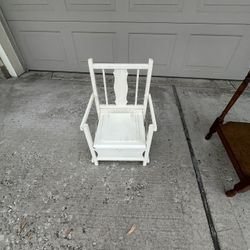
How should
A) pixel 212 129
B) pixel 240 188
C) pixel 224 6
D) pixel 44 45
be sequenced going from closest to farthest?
1. pixel 240 188
2. pixel 212 129
3. pixel 224 6
4. pixel 44 45

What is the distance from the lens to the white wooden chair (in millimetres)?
1186

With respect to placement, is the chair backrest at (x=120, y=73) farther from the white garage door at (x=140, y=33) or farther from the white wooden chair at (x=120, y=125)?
the white garage door at (x=140, y=33)

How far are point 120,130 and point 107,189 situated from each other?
475 mm

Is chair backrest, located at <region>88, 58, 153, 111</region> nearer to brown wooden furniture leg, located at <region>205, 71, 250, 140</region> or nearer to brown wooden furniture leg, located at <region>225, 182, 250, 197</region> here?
brown wooden furniture leg, located at <region>205, 71, 250, 140</region>

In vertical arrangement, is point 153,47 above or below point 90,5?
below

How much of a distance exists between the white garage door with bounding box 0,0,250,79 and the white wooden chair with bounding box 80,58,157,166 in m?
0.95

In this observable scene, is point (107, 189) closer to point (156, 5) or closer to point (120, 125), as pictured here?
point (120, 125)

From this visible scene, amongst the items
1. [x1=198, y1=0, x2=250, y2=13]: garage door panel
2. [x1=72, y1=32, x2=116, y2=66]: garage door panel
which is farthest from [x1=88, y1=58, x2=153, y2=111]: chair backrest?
[x1=198, y1=0, x2=250, y2=13]: garage door panel

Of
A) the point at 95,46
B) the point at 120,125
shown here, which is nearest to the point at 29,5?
the point at 95,46

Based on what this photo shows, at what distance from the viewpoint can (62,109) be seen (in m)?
1.97

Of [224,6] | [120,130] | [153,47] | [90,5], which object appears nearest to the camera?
[120,130]

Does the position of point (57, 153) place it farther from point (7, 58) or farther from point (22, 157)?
point (7, 58)

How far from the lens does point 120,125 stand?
1.37 metres

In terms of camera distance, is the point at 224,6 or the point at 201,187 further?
the point at 224,6
